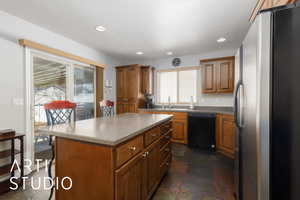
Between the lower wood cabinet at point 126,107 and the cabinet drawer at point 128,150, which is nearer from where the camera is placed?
the cabinet drawer at point 128,150

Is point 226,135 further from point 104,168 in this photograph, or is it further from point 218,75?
point 104,168

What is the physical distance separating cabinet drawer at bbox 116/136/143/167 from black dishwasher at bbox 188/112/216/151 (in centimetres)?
242

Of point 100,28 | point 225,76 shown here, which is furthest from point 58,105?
point 225,76

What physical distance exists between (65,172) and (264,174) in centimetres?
145

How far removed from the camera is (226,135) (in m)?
3.06

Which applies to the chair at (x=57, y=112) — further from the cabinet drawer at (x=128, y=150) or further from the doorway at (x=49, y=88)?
the cabinet drawer at (x=128, y=150)

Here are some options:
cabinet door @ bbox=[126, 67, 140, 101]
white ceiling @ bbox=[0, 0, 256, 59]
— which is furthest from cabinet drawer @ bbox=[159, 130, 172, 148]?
cabinet door @ bbox=[126, 67, 140, 101]

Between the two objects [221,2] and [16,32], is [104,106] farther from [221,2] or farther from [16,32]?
[221,2]

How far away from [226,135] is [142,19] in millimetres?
2878

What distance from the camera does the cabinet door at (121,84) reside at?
4.48 metres

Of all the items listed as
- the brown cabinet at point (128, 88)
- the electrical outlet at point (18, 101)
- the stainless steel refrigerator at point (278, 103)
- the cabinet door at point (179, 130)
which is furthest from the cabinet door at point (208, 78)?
the electrical outlet at point (18, 101)

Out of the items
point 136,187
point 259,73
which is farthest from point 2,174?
point 259,73

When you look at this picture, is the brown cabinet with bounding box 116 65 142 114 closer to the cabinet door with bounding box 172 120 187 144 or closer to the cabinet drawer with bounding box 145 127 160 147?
the cabinet door with bounding box 172 120 187 144

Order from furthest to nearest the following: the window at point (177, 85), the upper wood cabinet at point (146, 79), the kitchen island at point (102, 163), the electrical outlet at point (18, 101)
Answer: the upper wood cabinet at point (146, 79)
the window at point (177, 85)
the electrical outlet at point (18, 101)
the kitchen island at point (102, 163)
